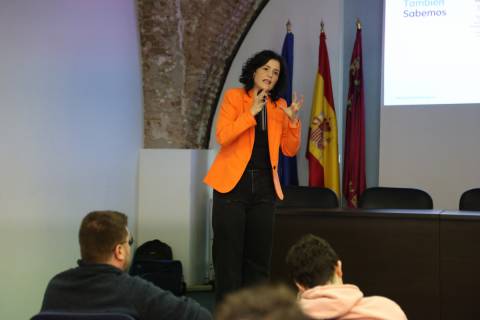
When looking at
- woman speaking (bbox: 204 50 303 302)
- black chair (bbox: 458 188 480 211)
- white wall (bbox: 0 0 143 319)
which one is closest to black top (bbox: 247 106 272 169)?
woman speaking (bbox: 204 50 303 302)

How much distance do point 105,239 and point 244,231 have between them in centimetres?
117

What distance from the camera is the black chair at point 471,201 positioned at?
3.95 metres

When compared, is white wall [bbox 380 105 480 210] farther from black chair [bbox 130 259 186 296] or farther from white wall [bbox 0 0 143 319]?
white wall [bbox 0 0 143 319]

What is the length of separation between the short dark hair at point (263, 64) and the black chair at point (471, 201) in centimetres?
169

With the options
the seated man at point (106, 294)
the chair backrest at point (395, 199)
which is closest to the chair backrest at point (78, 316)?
the seated man at point (106, 294)

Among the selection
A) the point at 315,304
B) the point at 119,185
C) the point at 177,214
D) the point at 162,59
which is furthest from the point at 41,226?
the point at 315,304

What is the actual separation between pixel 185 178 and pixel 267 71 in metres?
2.42

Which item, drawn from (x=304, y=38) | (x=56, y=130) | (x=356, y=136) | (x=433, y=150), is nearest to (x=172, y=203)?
(x=56, y=130)

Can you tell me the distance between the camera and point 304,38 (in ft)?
18.2

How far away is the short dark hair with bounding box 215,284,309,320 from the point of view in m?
0.74

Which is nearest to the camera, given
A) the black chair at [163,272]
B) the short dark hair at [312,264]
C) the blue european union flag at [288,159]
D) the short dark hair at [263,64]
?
the short dark hair at [312,264]

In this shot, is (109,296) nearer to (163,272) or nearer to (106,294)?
(106,294)

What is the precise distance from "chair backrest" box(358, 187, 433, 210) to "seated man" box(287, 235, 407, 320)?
2320 mm

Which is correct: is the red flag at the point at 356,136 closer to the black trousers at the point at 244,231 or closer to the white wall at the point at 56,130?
the white wall at the point at 56,130
